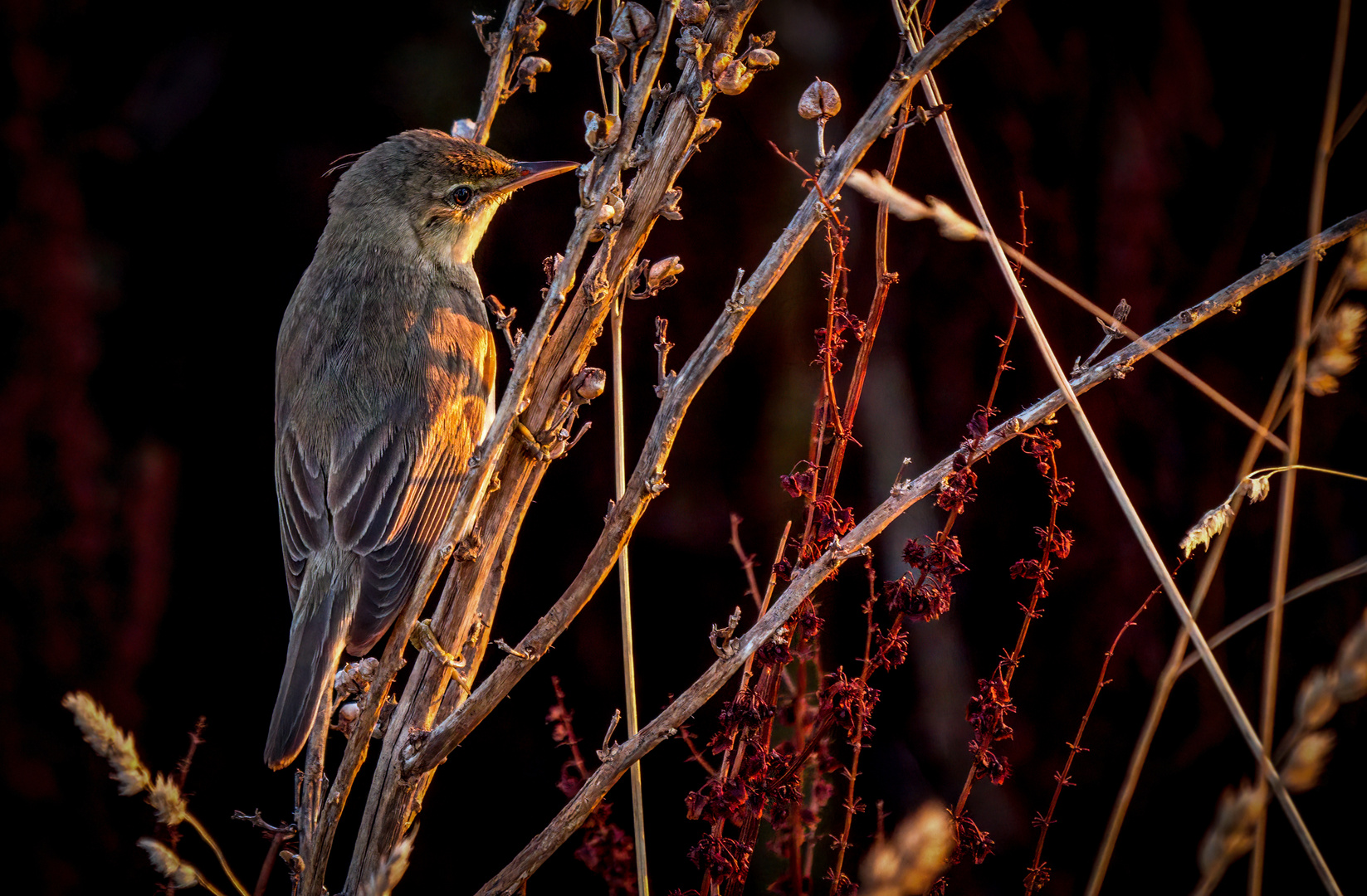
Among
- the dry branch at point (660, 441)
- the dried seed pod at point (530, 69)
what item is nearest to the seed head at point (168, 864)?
the dry branch at point (660, 441)

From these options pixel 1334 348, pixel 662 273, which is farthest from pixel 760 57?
pixel 1334 348

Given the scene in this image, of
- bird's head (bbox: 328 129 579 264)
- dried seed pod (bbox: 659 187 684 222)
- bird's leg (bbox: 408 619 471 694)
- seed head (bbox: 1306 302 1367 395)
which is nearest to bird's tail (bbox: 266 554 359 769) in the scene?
bird's leg (bbox: 408 619 471 694)

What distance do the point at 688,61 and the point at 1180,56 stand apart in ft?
5.65

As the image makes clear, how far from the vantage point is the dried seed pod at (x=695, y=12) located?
4.73 feet

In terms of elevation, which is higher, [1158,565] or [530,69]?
[530,69]

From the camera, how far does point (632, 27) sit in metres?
1.49

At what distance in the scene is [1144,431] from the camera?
2.52 metres

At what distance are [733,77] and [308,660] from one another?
155 centimetres

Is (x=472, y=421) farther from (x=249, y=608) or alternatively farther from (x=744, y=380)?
(x=249, y=608)

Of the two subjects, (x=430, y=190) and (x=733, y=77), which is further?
(x=430, y=190)

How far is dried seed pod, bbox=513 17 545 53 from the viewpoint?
1951 mm

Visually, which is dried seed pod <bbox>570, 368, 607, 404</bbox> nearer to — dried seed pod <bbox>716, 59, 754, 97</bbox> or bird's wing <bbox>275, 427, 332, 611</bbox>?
dried seed pod <bbox>716, 59, 754, 97</bbox>

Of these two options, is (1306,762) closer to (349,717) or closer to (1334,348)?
(1334,348)

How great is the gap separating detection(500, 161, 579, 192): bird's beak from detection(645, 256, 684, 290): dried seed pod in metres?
0.93
